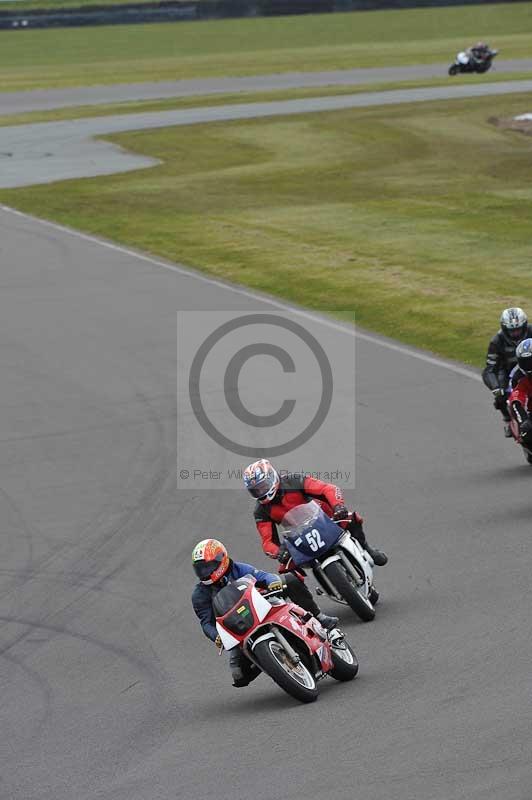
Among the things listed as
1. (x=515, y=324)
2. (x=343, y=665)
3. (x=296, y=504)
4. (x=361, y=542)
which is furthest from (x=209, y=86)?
(x=343, y=665)

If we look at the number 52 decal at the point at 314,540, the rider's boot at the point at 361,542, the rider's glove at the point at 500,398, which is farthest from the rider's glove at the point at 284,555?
the rider's glove at the point at 500,398

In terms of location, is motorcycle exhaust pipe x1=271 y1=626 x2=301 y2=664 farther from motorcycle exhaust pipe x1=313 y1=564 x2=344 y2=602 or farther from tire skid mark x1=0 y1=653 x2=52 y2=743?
tire skid mark x1=0 y1=653 x2=52 y2=743

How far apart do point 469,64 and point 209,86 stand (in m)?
11.8

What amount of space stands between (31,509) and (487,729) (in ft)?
25.8

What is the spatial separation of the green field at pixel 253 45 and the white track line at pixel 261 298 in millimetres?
37197

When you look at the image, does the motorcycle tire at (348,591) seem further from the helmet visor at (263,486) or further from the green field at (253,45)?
the green field at (253,45)

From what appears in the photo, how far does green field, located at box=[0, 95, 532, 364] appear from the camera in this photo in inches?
1017

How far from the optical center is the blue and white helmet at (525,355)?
15.3 metres

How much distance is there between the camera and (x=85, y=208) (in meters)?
36.5

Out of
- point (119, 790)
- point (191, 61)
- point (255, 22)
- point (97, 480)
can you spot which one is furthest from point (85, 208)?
point (255, 22)

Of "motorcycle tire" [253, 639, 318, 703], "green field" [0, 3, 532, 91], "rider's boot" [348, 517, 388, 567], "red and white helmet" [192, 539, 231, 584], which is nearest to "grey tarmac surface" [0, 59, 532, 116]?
"green field" [0, 3, 532, 91]

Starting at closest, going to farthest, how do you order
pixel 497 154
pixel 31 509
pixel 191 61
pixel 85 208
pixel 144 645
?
1. pixel 144 645
2. pixel 31 509
3. pixel 85 208
4. pixel 497 154
5. pixel 191 61

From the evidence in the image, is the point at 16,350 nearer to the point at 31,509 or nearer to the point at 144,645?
the point at 31,509

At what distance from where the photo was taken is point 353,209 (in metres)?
34.8
